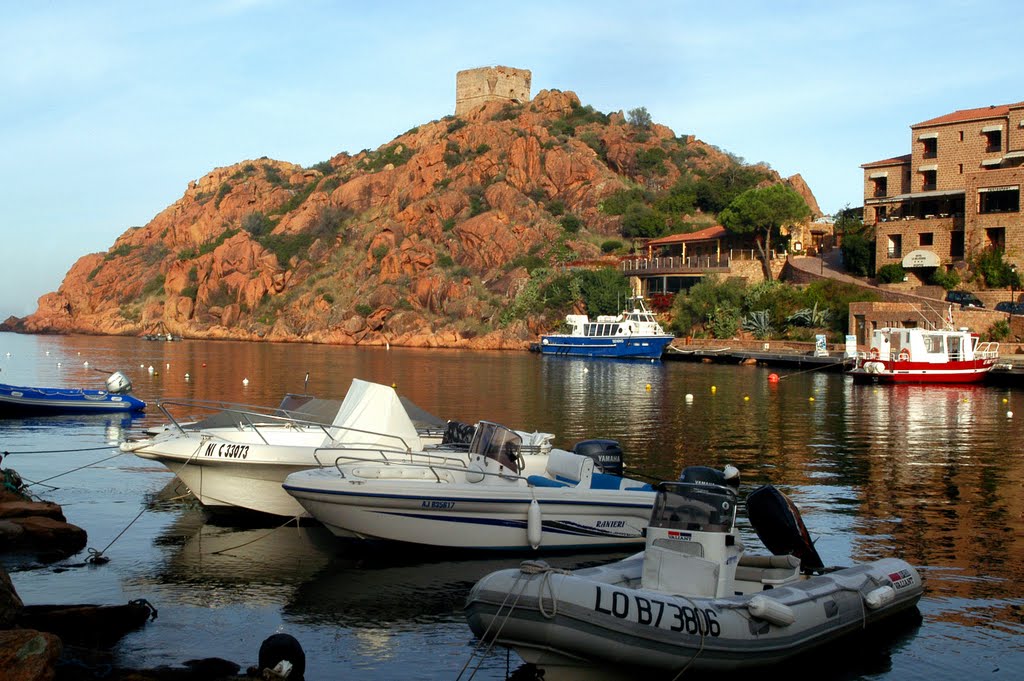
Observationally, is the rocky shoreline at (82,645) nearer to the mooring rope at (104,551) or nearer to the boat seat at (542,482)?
the mooring rope at (104,551)

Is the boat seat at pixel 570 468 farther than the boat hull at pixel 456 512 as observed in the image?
Yes

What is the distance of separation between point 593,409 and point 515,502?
23.3 meters

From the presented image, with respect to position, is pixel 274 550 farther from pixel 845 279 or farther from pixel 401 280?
pixel 401 280

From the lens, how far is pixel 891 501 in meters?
20.2

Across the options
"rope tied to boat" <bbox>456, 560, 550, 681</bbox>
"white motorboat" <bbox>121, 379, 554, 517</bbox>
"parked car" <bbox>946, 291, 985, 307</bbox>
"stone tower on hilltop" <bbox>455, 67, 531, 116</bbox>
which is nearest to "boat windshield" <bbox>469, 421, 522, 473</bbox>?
"white motorboat" <bbox>121, 379, 554, 517</bbox>

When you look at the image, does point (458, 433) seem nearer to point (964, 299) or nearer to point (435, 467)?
point (435, 467)

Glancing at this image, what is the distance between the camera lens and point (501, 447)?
1581cm

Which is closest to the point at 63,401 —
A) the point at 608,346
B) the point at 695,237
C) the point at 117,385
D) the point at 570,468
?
the point at 117,385

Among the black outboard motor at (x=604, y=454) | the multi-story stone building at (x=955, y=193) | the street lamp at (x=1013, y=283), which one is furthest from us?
the multi-story stone building at (x=955, y=193)

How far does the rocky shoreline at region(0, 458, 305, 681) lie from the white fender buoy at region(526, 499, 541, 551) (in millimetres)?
5249

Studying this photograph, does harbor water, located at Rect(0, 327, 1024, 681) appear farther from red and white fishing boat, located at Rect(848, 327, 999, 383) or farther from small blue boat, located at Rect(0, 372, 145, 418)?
Result: red and white fishing boat, located at Rect(848, 327, 999, 383)

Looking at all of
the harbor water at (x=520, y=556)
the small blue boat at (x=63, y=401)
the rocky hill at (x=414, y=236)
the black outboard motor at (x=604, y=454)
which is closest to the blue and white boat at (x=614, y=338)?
the rocky hill at (x=414, y=236)

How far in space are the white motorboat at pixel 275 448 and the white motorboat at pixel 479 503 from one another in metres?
0.83

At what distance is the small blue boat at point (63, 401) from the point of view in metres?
33.2
